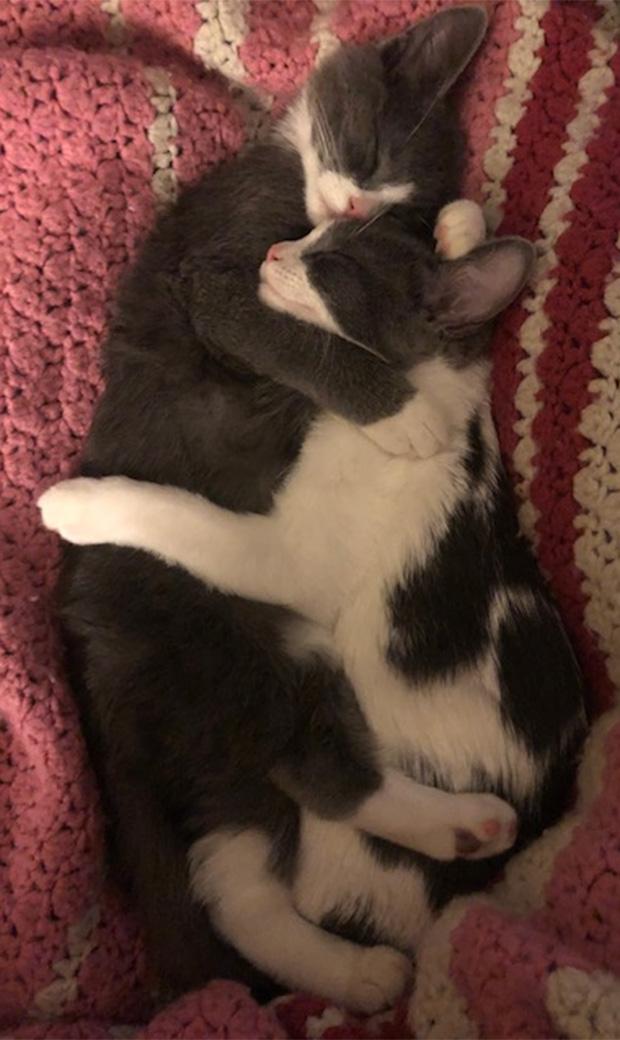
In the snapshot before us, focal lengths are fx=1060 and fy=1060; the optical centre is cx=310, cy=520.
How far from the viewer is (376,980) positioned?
1.23m

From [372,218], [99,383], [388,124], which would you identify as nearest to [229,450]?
[99,383]

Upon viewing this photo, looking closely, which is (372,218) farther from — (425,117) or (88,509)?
(88,509)

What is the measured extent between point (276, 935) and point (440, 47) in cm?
117

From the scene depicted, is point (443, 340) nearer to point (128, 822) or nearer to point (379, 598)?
point (379, 598)

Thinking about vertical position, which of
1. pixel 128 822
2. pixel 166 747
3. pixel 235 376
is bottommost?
pixel 128 822

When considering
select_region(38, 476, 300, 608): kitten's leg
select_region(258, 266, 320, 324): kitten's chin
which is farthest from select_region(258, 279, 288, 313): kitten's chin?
select_region(38, 476, 300, 608): kitten's leg

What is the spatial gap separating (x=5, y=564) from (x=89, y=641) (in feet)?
0.54

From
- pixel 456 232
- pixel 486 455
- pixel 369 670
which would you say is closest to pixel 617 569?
pixel 486 455

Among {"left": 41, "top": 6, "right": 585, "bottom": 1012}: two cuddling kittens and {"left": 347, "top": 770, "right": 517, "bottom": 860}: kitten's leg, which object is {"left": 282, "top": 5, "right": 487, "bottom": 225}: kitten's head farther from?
{"left": 347, "top": 770, "right": 517, "bottom": 860}: kitten's leg

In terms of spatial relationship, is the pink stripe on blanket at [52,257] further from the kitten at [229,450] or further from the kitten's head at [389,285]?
the kitten's head at [389,285]

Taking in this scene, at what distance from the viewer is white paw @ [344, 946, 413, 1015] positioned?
123cm

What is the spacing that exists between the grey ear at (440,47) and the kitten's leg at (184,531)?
0.66 meters

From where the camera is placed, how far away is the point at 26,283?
1.44 meters

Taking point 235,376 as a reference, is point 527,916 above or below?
below
